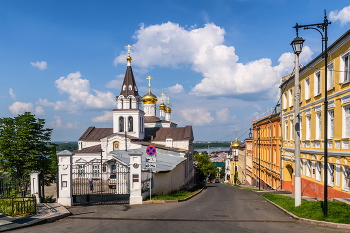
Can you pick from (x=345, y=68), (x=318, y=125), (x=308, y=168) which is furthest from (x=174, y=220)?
(x=308, y=168)

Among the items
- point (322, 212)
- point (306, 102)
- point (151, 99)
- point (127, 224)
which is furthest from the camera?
point (151, 99)

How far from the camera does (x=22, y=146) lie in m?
26.1

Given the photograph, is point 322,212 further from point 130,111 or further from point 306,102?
point 130,111

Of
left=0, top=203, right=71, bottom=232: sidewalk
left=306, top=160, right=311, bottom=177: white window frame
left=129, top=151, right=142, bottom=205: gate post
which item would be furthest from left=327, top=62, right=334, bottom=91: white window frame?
left=0, top=203, right=71, bottom=232: sidewalk

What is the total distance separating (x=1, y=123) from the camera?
1071 inches

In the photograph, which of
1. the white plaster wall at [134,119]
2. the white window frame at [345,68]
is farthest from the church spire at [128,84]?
the white window frame at [345,68]

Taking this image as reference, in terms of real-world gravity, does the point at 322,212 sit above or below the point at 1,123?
below

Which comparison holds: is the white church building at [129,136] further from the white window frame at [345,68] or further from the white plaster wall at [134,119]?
the white window frame at [345,68]

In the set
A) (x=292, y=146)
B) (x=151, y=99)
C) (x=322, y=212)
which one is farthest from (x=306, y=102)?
(x=151, y=99)

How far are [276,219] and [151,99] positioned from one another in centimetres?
5316

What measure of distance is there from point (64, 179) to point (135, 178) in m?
3.47

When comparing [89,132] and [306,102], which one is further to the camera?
[89,132]

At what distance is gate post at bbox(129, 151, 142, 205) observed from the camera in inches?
609

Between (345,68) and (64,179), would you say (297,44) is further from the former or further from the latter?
(64,179)
